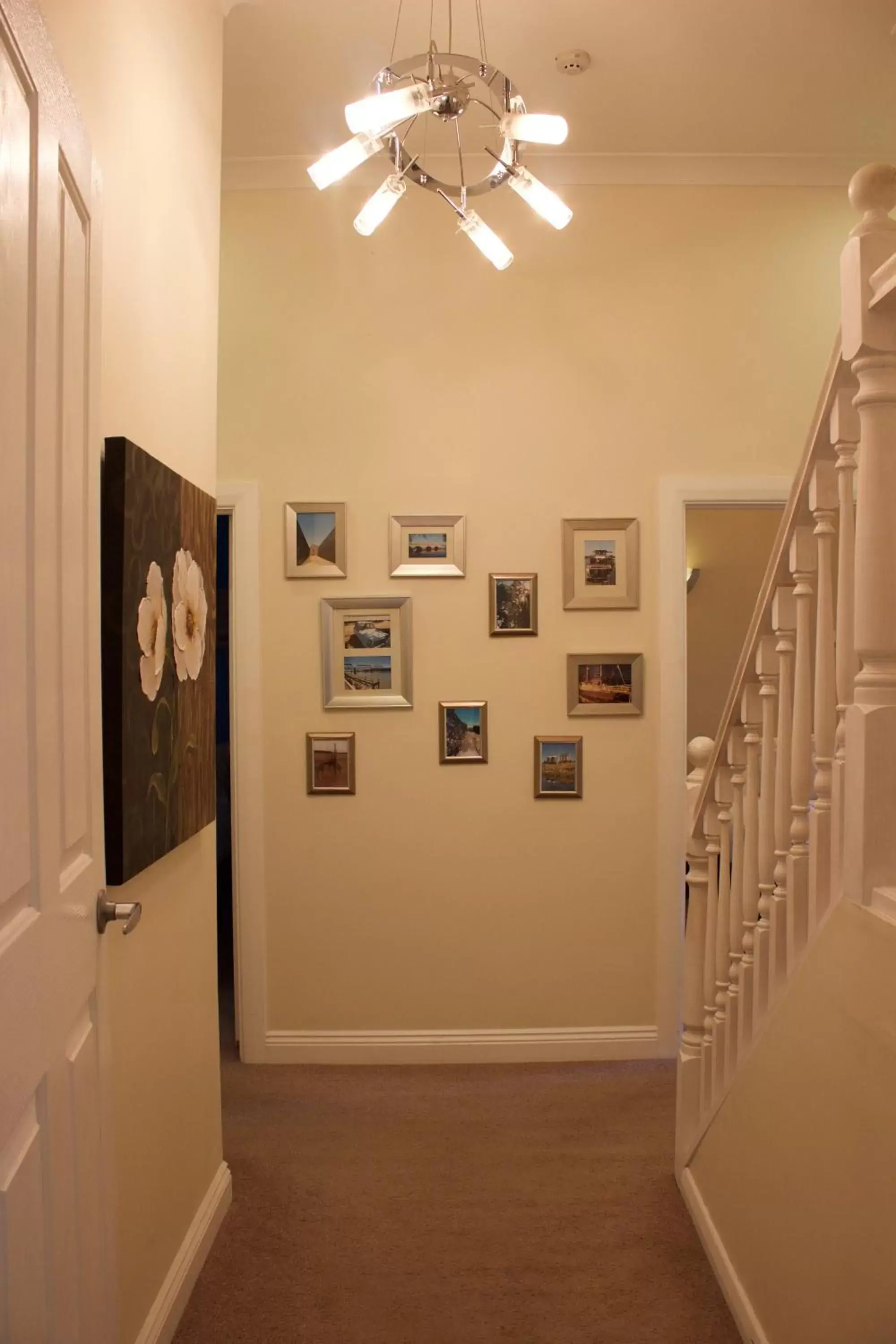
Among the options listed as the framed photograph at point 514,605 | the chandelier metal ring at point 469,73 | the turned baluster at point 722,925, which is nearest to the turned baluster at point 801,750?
the turned baluster at point 722,925

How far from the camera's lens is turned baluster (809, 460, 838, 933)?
1.66 metres

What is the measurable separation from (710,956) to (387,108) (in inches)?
81.0

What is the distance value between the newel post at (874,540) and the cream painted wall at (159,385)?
3.95 ft

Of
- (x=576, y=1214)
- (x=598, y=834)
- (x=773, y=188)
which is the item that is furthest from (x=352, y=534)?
(x=576, y=1214)

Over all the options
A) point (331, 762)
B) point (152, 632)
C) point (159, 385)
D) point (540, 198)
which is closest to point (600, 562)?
point (331, 762)

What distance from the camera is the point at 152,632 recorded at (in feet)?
5.59

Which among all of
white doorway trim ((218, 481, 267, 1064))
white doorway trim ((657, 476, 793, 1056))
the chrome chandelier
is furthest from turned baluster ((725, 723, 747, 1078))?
white doorway trim ((218, 481, 267, 1064))

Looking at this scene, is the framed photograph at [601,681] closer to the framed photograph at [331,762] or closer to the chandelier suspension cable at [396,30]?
the framed photograph at [331,762]

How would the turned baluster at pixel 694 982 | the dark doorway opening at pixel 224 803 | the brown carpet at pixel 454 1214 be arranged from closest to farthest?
the brown carpet at pixel 454 1214 → the turned baluster at pixel 694 982 → the dark doorway opening at pixel 224 803

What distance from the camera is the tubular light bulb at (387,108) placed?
1.85m

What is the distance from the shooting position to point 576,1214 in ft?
7.79

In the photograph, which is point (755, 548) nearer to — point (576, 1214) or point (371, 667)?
point (371, 667)

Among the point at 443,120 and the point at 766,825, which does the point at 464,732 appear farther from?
the point at 443,120

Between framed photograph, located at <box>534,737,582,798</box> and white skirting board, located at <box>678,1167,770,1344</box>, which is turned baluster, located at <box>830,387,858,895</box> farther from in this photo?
framed photograph, located at <box>534,737,582,798</box>
